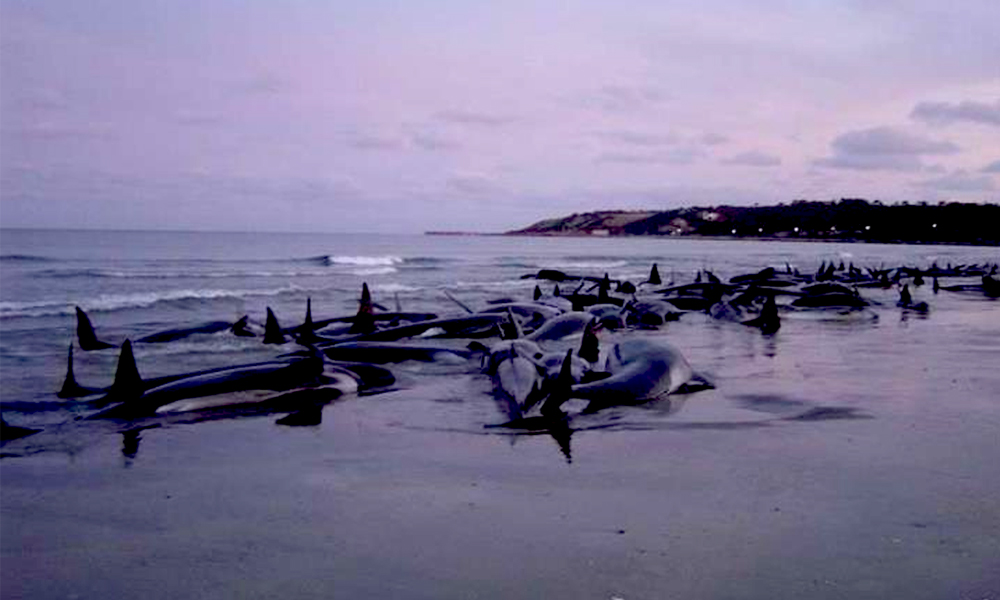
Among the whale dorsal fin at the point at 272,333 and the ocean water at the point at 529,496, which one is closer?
the ocean water at the point at 529,496

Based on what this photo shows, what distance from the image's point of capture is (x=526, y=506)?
5.52 metres

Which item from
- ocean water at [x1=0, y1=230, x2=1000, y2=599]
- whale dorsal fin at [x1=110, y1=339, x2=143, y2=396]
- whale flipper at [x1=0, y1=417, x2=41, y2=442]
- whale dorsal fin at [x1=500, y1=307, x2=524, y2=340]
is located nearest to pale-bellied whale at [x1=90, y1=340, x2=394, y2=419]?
whale dorsal fin at [x1=110, y1=339, x2=143, y2=396]

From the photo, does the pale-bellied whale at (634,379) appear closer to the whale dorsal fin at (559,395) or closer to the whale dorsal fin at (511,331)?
the whale dorsal fin at (559,395)

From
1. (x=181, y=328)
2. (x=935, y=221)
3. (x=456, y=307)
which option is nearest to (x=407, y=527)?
(x=181, y=328)

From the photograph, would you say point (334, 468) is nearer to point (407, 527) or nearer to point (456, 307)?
point (407, 527)

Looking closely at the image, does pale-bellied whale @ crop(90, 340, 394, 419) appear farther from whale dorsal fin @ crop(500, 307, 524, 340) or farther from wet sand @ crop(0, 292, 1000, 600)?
whale dorsal fin @ crop(500, 307, 524, 340)

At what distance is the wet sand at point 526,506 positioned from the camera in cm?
434

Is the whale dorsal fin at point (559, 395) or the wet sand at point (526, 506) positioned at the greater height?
the whale dorsal fin at point (559, 395)

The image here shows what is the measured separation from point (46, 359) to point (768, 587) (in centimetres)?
1272

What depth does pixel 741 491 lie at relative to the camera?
5.79 meters

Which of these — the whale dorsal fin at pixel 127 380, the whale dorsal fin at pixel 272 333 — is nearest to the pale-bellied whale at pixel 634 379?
the whale dorsal fin at pixel 127 380

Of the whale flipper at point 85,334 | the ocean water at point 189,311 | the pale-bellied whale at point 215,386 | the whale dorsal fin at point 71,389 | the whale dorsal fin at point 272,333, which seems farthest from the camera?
the whale dorsal fin at point 272,333

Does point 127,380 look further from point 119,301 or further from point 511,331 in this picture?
point 119,301

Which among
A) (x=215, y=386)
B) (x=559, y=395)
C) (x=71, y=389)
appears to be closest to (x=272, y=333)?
(x=71, y=389)
